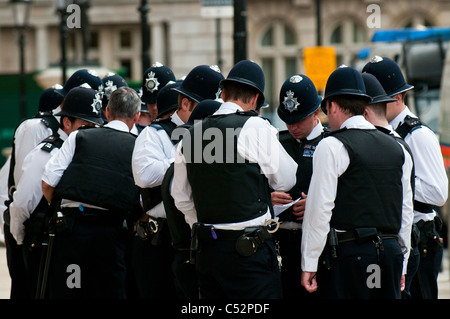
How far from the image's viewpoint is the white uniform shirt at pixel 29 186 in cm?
687

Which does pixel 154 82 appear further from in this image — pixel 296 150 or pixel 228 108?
pixel 228 108

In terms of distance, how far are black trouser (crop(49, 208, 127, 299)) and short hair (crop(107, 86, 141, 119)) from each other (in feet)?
2.49

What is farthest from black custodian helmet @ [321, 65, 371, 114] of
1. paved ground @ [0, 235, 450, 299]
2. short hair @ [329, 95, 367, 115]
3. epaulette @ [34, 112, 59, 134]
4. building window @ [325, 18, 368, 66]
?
building window @ [325, 18, 368, 66]

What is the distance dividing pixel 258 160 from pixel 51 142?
7.19ft

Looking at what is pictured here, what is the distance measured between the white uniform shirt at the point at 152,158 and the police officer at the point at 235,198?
0.73m

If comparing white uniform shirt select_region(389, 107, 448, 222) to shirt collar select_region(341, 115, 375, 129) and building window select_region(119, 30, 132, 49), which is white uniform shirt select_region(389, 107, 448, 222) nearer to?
shirt collar select_region(341, 115, 375, 129)

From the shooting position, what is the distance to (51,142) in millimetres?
6969

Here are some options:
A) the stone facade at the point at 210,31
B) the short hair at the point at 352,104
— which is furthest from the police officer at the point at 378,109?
the stone facade at the point at 210,31

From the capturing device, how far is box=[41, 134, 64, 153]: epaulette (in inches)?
272

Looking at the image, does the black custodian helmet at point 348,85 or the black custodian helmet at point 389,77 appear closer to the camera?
the black custodian helmet at point 348,85

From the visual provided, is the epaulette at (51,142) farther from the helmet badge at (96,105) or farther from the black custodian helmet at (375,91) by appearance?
the black custodian helmet at (375,91)

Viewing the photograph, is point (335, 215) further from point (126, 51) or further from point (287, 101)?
point (126, 51)
